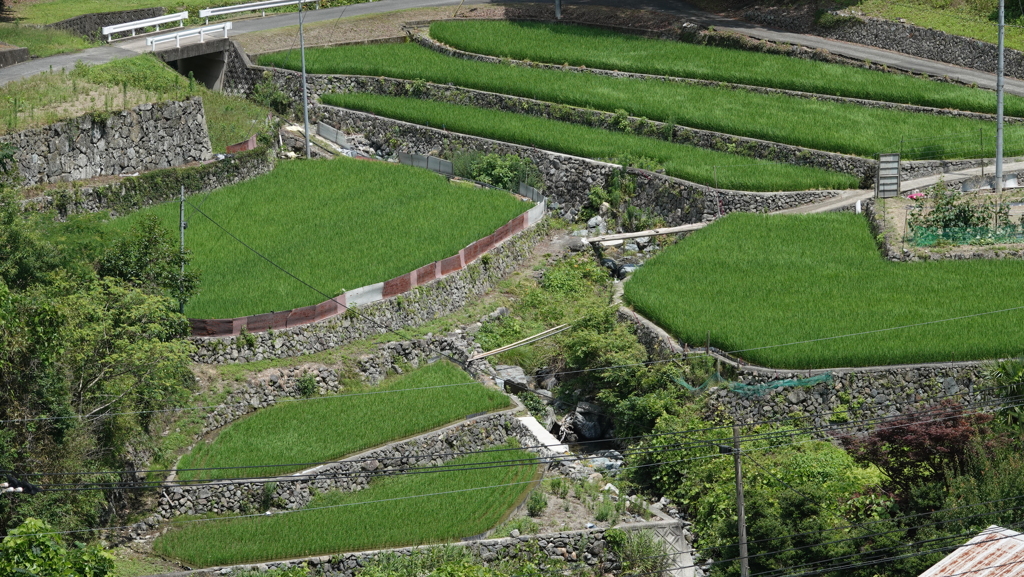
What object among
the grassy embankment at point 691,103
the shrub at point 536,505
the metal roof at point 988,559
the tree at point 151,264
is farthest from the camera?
the grassy embankment at point 691,103

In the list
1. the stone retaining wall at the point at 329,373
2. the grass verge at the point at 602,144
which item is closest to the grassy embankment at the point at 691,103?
the grass verge at the point at 602,144

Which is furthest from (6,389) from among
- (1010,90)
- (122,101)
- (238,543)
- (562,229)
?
(1010,90)

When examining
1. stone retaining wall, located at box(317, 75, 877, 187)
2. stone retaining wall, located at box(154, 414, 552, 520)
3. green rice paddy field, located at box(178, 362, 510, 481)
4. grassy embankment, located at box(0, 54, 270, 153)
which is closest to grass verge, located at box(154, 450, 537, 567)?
stone retaining wall, located at box(154, 414, 552, 520)

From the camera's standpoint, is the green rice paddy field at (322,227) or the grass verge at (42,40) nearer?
the green rice paddy field at (322,227)

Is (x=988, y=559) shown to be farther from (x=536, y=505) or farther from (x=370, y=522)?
(x=370, y=522)

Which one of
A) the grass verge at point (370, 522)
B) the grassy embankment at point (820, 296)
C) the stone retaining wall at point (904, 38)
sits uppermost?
the stone retaining wall at point (904, 38)

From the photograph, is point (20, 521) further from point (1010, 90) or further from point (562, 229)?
point (1010, 90)

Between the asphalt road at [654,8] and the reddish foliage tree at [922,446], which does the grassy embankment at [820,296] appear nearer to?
the reddish foliage tree at [922,446]
